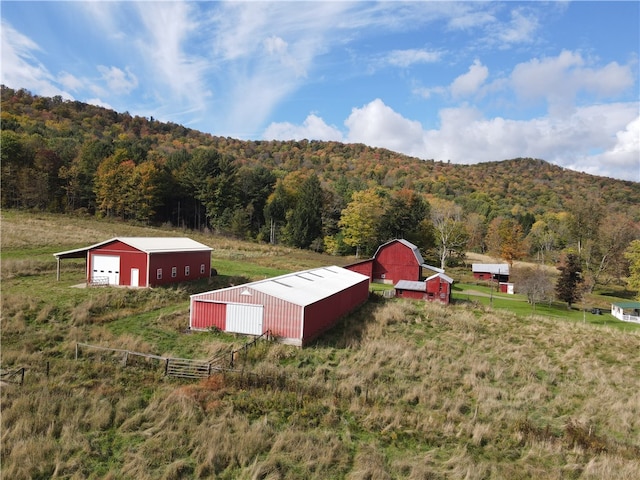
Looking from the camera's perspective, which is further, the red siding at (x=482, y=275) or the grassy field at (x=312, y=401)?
the red siding at (x=482, y=275)

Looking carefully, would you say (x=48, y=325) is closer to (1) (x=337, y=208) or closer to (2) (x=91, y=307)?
(2) (x=91, y=307)

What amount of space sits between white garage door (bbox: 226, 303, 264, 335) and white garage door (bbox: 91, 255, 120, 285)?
12.4 metres

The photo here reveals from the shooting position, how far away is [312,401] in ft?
47.2

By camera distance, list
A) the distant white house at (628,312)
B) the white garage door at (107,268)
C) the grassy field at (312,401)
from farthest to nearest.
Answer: the distant white house at (628,312)
the white garage door at (107,268)
the grassy field at (312,401)

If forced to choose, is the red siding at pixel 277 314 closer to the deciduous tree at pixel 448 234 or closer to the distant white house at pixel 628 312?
the distant white house at pixel 628 312

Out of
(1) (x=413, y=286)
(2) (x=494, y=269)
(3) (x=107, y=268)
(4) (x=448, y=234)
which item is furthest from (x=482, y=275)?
(3) (x=107, y=268)

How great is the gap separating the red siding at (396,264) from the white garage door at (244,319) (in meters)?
27.3

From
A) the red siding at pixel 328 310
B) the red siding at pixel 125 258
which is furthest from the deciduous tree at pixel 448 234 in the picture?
the red siding at pixel 125 258

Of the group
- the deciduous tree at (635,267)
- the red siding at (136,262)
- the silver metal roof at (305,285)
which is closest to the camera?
the silver metal roof at (305,285)

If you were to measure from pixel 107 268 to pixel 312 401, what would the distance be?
22.6 metres

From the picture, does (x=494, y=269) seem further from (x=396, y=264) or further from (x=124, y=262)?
(x=124, y=262)

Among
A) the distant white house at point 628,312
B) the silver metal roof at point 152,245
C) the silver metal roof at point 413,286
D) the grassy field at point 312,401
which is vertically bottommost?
the distant white house at point 628,312

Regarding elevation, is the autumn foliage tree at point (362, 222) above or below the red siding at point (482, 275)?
above

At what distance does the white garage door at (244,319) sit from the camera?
22.8m
